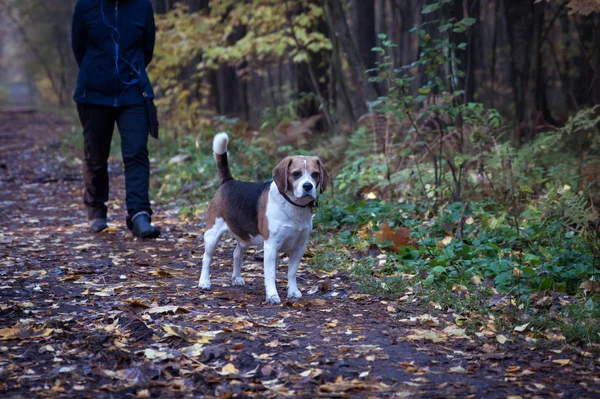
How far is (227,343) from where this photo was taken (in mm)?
4309

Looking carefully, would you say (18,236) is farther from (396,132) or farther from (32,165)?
(32,165)

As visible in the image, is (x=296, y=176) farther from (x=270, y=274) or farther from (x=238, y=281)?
(x=238, y=281)

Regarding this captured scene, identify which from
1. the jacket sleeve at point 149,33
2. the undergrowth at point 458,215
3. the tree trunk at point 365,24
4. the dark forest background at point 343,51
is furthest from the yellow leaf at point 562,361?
the tree trunk at point 365,24

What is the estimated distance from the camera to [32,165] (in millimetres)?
16609

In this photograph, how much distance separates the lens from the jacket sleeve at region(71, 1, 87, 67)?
7.77 m

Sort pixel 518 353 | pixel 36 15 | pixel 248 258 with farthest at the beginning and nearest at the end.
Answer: pixel 36 15
pixel 248 258
pixel 518 353

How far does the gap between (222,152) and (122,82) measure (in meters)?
2.36

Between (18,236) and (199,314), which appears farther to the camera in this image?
(18,236)

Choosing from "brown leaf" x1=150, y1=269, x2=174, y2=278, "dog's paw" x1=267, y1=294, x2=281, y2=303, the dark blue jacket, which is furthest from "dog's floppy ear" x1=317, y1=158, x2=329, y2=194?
the dark blue jacket

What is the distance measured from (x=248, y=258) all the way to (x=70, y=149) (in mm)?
14363

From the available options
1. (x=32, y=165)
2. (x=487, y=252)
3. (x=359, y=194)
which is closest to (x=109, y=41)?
(x=359, y=194)

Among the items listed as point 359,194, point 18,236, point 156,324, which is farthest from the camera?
point 359,194

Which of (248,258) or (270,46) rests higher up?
(270,46)

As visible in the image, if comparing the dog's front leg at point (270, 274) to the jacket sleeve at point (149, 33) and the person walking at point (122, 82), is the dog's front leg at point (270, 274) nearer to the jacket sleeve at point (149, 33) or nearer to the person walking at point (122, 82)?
the person walking at point (122, 82)
